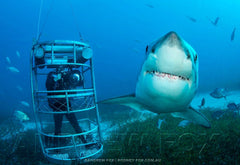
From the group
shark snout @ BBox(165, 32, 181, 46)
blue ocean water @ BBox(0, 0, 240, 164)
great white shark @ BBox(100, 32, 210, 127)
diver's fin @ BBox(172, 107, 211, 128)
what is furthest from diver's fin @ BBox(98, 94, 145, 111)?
blue ocean water @ BBox(0, 0, 240, 164)

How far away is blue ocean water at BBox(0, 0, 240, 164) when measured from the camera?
82938mm

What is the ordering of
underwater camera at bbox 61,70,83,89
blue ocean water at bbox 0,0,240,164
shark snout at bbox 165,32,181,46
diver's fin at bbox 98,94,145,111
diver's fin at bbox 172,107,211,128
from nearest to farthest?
shark snout at bbox 165,32,181,46, diver's fin at bbox 98,94,145,111, diver's fin at bbox 172,107,211,128, underwater camera at bbox 61,70,83,89, blue ocean water at bbox 0,0,240,164

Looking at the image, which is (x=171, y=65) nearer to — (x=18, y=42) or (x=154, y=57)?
(x=154, y=57)

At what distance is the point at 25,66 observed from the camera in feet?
398

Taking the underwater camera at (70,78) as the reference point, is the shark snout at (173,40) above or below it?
above

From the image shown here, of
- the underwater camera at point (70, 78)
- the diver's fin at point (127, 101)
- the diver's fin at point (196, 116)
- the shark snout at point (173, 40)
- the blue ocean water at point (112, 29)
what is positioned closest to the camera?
the shark snout at point (173, 40)

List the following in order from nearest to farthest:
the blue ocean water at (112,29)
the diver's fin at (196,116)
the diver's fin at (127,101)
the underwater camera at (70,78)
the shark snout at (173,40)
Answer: the shark snout at (173,40) < the diver's fin at (127,101) < the diver's fin at (196,116) < the underwater camera at (70,78) < the blue ocean water at (112,29)

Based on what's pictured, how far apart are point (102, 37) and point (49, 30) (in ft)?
143

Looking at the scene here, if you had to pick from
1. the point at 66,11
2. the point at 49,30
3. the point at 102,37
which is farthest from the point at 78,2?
the point at 102,37

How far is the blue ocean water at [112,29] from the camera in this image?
272ft

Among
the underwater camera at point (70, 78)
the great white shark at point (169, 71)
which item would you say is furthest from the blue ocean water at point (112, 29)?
the great white shark at point (169, 71)

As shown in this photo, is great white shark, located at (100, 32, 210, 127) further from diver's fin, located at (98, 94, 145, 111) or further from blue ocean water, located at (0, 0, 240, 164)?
blue ocean water, located at (0, 0, 240, 164)

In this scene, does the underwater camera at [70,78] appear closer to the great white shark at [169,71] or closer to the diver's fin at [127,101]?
the diver's fin at [127,101]

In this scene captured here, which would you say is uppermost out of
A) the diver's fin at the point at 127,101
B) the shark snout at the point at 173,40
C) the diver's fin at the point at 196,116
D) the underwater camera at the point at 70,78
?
the shark snout at the point at 173,40
